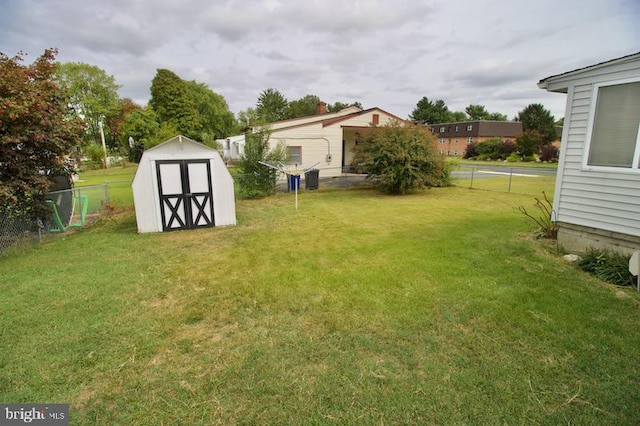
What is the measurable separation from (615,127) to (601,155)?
0.48m

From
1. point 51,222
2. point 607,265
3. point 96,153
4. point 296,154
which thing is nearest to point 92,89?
point 96,153

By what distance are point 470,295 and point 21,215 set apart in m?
9.73

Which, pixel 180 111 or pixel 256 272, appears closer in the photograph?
pixel 256 272

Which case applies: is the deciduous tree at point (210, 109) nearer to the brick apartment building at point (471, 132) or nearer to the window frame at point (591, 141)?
the brick apartment building at point (471, 132)

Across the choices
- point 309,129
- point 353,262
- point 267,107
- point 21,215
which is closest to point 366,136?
point 309,129

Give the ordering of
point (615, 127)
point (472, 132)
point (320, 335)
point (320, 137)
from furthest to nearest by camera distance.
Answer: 1. point (472, 132)
2. point (320, 137)
3. point (615, 127)
4. point (320, 335)

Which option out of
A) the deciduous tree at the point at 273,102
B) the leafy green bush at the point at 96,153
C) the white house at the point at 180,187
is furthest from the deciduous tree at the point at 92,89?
the white house at the point at 180,187

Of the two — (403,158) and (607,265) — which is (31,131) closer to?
(607,265)

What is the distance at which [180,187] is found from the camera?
843 centimetres

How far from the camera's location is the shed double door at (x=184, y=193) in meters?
8.28

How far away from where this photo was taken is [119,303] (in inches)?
176

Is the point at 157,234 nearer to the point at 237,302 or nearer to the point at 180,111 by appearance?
the point at 237,302

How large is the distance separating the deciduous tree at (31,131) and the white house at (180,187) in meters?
1.87

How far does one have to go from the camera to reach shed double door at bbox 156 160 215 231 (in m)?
8.28
